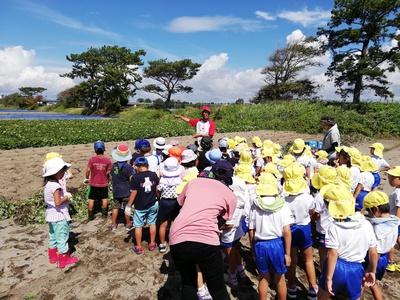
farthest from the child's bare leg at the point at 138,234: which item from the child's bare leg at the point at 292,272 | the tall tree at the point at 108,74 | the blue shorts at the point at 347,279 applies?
the tall tree at the point at 108,74

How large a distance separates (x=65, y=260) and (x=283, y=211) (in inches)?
148

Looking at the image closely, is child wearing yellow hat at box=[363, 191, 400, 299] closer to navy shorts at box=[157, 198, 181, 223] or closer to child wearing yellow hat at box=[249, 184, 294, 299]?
child wearing yellow hat at box=[249, 184, 294, 299]

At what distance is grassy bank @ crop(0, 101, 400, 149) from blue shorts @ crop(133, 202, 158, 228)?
13.1 metres

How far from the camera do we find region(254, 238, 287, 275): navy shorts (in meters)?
3.77

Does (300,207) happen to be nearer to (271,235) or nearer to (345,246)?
(271,235)

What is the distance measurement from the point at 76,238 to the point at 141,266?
187cm

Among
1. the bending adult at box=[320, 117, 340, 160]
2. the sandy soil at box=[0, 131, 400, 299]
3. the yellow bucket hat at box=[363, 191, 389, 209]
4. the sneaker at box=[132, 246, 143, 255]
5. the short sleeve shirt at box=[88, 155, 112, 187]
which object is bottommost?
the sandy soil at box=[0, 131, 400, 299]

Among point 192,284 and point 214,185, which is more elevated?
point 214,185

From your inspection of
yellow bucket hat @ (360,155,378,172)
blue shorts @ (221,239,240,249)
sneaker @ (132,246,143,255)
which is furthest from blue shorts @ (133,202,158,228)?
yellow bucket hat @ (360,155,378,172)

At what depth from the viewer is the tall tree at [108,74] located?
2112 inches

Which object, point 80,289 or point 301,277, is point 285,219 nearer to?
point 301,277

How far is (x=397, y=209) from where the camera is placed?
4977 mm

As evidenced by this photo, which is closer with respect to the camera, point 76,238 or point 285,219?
point 285,219

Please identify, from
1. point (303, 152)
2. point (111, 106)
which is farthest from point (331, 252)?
point (111, 106)
